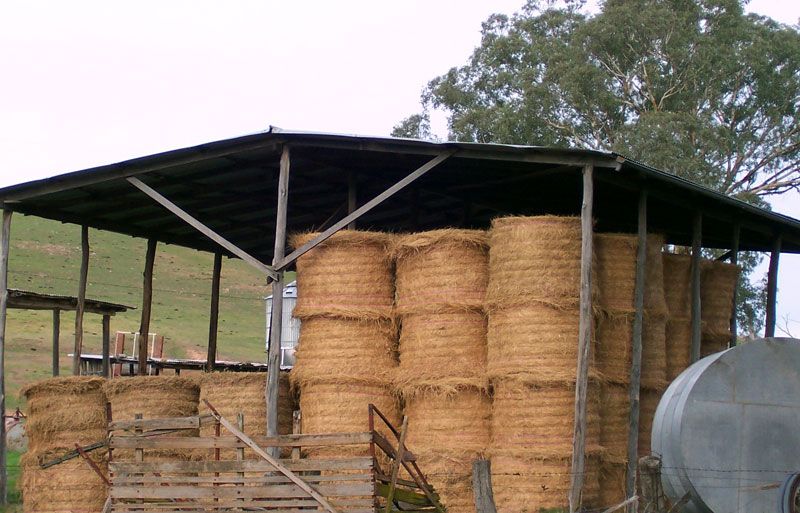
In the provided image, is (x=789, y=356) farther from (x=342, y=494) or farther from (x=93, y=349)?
(x=93, y=349)

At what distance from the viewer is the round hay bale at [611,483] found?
551 inches

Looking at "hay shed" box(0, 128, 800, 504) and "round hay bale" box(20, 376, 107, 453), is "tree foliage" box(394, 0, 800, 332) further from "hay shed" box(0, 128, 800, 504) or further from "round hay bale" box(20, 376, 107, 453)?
"round hay bale" box(20, 376, 107, 453)

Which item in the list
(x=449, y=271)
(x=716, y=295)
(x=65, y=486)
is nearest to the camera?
(x=449, y=271)

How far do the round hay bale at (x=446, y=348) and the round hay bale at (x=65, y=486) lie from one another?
4.61 meters

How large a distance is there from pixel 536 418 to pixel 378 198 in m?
3.24

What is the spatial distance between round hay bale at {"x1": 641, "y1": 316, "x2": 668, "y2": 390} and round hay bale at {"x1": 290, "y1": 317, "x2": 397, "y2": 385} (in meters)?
3.25

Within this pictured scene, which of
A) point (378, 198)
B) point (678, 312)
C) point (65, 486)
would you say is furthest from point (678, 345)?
point (65, 486)

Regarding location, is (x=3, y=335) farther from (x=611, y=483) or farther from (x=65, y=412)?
(x=611, y=483)

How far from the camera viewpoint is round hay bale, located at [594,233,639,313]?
14438 millimetres

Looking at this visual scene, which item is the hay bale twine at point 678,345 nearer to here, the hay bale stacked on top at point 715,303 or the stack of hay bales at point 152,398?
the hay bale stacked on top at point 715,303

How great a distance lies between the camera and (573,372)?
44.2 feet

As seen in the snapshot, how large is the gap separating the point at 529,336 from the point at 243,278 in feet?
206

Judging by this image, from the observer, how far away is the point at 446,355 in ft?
46.0

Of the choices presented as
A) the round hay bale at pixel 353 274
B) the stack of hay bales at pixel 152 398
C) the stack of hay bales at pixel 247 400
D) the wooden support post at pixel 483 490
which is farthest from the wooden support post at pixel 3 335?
the wooden support post at pixel 483 490
